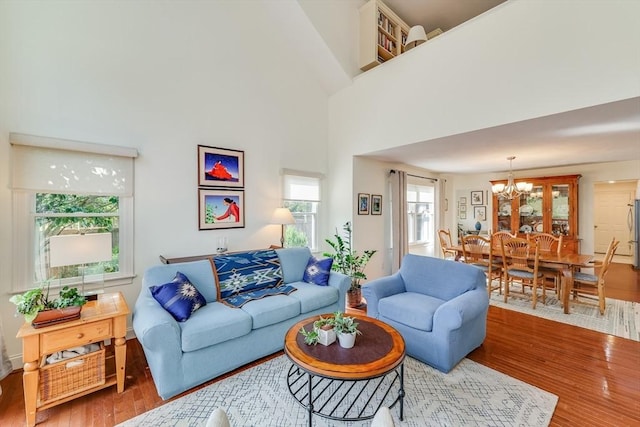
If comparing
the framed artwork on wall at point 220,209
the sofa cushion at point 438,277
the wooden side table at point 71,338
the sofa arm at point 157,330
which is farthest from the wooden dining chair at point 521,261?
the wooden side table at point 71,338

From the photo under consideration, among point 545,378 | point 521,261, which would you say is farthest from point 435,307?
point 521,261

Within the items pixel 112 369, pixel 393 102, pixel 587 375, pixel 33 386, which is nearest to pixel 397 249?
pixel 393 102

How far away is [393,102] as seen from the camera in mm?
3938

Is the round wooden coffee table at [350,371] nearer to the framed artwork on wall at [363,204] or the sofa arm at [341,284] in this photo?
the sofa arm at [341,284]

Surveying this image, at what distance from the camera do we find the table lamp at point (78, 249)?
200 cm

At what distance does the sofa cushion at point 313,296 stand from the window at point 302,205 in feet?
4.69

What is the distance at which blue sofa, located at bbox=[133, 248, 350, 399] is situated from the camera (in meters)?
1.98

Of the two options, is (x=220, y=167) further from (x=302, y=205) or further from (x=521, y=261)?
(x=521, y=261)

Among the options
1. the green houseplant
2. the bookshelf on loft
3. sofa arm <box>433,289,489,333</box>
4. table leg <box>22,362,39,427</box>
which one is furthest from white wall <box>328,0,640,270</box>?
table leg <box>22,362,39,427</box>

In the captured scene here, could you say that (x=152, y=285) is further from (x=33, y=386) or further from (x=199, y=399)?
→ (x=199, y=399)

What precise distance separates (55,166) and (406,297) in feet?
12.2

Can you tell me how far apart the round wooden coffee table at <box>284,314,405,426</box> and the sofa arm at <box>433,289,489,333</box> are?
515mm

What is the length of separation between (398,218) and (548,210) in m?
3.46

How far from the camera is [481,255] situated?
4453 millimetres
